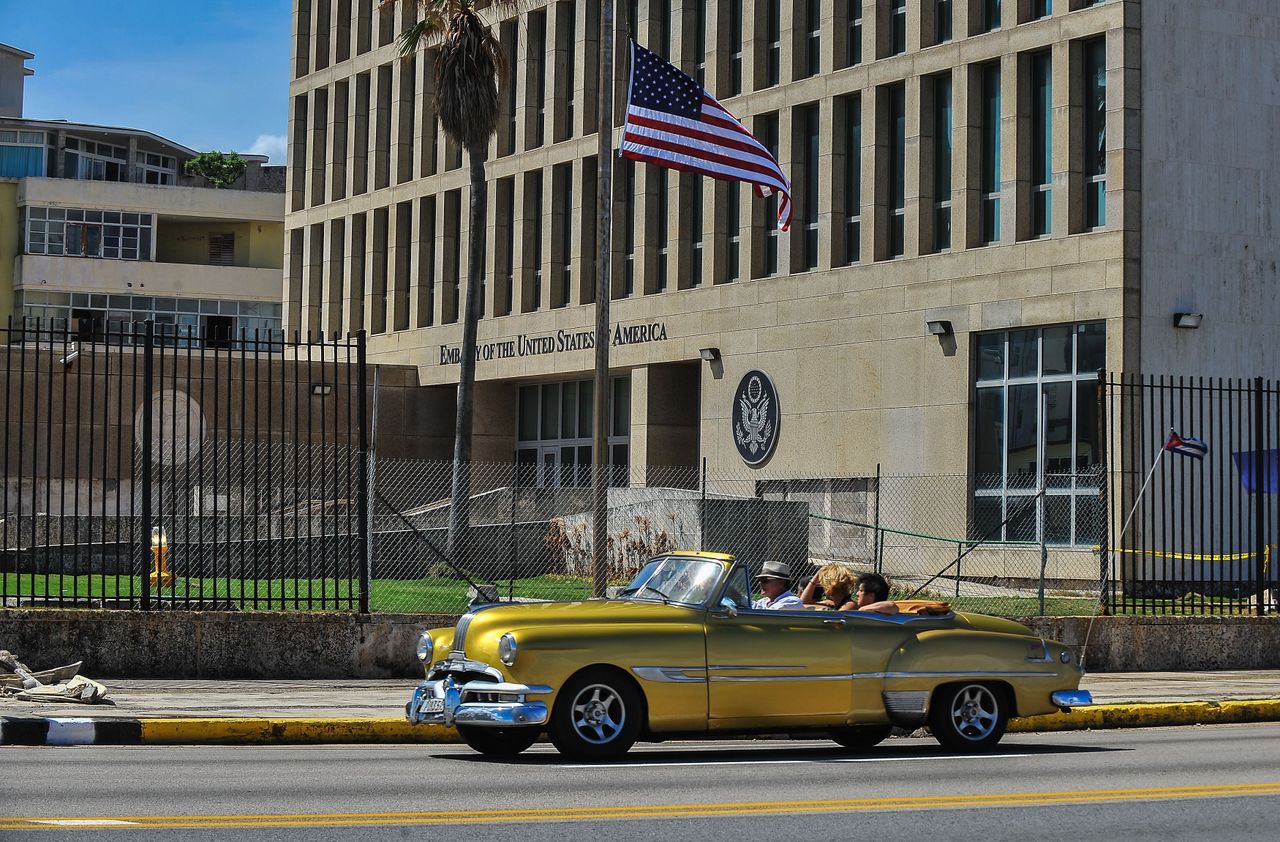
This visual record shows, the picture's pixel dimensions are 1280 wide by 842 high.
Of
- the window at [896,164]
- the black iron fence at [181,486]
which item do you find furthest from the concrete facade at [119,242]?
the window at [896,164]

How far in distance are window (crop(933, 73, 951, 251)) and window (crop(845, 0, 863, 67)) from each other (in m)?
2.53

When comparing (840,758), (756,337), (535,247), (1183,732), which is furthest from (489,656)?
(535,247)

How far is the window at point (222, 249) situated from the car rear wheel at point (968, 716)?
63.2m

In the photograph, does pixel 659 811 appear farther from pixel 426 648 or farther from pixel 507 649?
pixel 426 648

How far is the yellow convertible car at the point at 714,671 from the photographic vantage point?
1187 cm

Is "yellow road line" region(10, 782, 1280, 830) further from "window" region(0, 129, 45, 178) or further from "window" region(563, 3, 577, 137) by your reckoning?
"window" region(0, 129, 45, 178)

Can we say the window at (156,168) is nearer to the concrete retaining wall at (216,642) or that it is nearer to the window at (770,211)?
the window at (770,211)

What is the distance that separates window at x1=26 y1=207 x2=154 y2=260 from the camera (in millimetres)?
69562

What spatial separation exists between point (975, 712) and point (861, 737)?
885mm

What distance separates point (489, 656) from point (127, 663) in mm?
7068

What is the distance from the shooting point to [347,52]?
177 feet

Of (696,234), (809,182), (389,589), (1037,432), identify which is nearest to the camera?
(389,589)

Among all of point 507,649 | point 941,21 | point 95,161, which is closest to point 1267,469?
point 941,21

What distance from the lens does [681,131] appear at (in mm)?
22672
